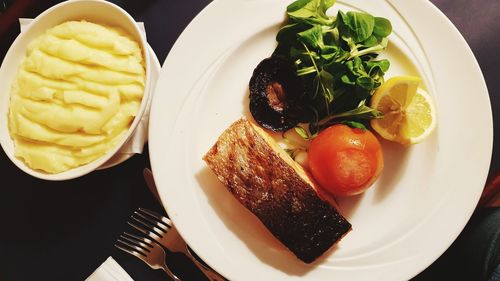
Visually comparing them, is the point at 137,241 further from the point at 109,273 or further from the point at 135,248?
the point at 109,273

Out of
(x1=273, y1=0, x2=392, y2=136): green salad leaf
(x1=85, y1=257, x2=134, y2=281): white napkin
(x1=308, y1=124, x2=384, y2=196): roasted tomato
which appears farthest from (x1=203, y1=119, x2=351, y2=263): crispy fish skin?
(x1=85, y1=257, x2=134, y2=281): white napkin

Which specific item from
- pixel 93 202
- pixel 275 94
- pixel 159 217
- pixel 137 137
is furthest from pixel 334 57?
pixel 93 202

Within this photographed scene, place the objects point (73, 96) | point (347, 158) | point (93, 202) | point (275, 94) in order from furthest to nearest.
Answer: point (93, 202) → point (275, 94) → point (347, 158) → point (73, 96)

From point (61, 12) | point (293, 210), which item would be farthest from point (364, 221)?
point (61, 12)

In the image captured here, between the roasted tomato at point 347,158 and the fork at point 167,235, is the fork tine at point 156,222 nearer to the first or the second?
the fork at point 167,235

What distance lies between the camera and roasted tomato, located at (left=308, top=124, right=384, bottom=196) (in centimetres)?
167

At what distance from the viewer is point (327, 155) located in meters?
1.69

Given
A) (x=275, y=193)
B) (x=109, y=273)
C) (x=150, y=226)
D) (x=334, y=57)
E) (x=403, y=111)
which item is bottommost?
(x=109, y=273)

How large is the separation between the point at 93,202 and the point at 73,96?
1.82ft

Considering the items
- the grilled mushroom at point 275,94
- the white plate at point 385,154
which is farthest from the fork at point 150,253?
the grilled mushroom at point 275,94

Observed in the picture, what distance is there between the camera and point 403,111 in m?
1.69

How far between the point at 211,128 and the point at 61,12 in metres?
0.72

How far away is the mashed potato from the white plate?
158 millimetres

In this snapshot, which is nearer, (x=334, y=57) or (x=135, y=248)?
(x=334, y=57)
